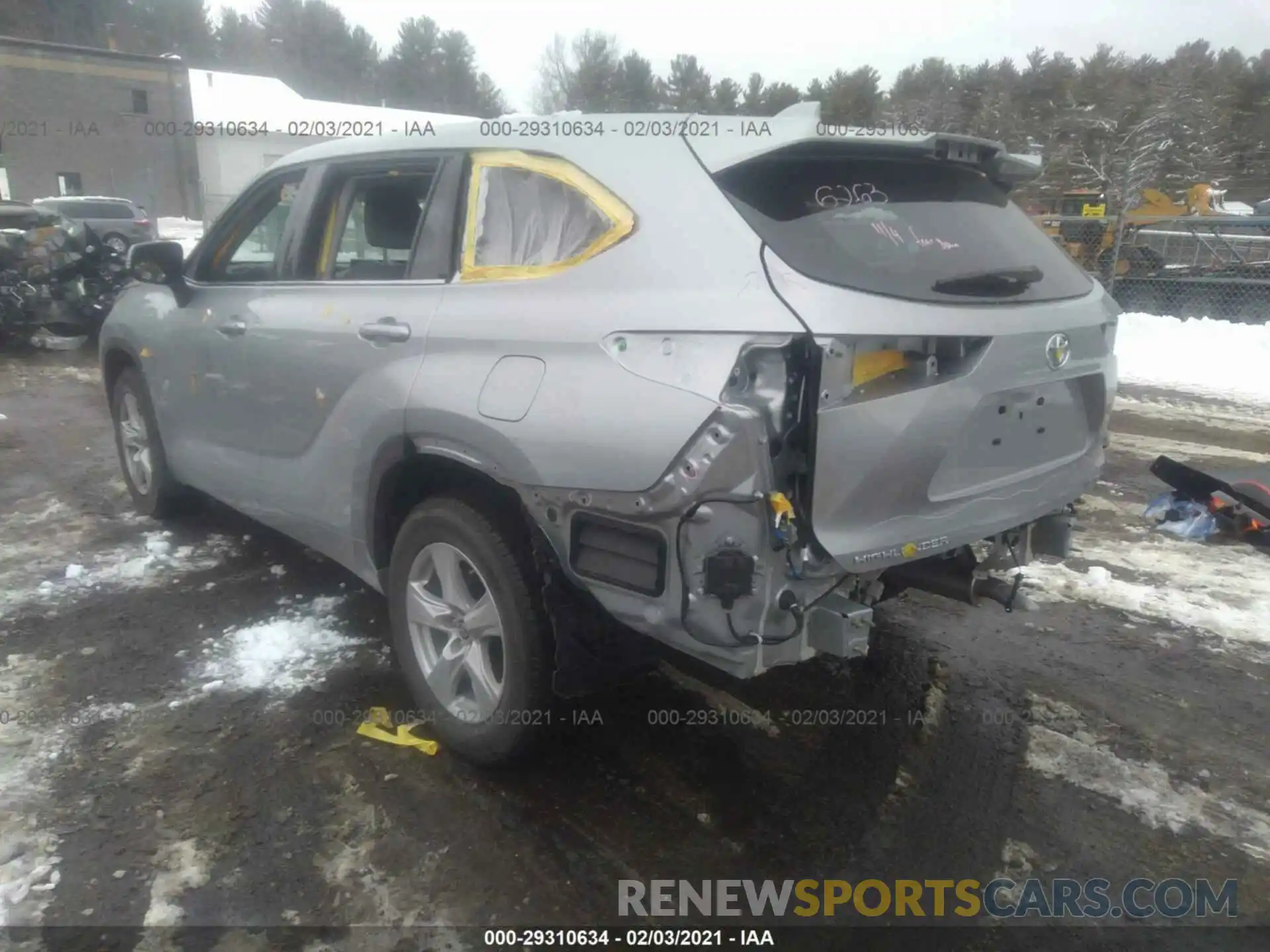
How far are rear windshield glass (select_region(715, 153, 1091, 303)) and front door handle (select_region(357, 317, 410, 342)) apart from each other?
1.15 meters

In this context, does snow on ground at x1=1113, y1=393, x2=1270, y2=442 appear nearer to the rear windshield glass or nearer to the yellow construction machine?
the yellow construction machine

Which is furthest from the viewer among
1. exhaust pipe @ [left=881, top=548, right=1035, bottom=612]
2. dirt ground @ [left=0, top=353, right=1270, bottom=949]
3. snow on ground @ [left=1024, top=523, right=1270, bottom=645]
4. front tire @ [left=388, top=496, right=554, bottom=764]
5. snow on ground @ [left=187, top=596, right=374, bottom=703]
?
snow on ground @ [left=1024, top=523, right=1270, bottom=645]

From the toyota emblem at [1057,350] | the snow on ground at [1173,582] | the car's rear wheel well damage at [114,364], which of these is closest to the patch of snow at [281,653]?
the car's rear wheel well damage at [114,364]

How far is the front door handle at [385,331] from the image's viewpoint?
303 cm

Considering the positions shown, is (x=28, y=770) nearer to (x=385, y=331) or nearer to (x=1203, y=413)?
(x=385, y=331)

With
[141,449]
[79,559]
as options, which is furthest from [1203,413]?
[79,559]

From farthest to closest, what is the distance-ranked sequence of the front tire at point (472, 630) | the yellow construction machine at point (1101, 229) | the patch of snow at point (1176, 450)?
the yellow construction machine at point (1101, 229), the patch of snow at point (1176, 450), the front tire at point (472, 630)

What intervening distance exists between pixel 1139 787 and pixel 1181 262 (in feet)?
50.7

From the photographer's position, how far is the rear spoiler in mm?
2529

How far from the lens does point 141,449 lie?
5.22m

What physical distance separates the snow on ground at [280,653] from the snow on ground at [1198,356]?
8.62 meters

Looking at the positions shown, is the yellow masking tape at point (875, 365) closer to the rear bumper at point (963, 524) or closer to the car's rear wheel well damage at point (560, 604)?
the rear bumper at point (963, 524)

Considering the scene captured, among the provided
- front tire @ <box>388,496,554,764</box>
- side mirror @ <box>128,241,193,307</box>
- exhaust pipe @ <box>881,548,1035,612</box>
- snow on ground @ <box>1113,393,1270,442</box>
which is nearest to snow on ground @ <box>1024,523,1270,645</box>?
exhaust pipe @ <box>881,548,1035,612</box>

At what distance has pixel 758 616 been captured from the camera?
2324mm
